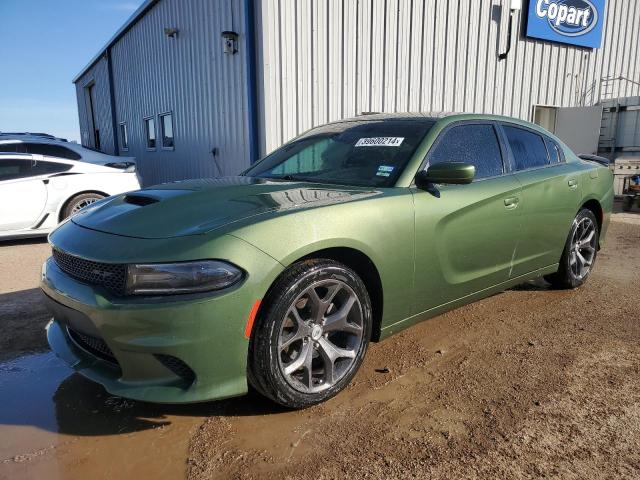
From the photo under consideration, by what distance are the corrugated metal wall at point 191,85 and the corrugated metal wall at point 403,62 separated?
2.28 ft

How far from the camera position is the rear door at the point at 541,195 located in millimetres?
3523

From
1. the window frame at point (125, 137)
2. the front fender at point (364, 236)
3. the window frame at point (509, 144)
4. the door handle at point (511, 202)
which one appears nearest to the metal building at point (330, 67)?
the window frame at point (125, 137)

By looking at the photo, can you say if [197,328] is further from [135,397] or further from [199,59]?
[199,59]

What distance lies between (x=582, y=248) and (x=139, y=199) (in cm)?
388

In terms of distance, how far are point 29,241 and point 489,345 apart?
6735mm

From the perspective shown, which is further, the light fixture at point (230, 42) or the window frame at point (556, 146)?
the light fixture at point (230, 42)

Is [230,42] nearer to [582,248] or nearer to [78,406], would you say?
[582,248]

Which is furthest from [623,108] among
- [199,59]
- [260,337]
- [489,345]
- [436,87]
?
[260,337]

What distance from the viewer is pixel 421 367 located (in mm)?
2879

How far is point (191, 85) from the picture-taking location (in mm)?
9758

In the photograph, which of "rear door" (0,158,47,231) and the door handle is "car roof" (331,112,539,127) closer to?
the door handle

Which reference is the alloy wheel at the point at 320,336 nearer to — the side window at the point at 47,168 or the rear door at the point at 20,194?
Result: the rear door at the point at 20,194

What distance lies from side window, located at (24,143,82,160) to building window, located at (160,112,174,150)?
402 cm

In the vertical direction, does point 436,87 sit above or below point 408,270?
above
